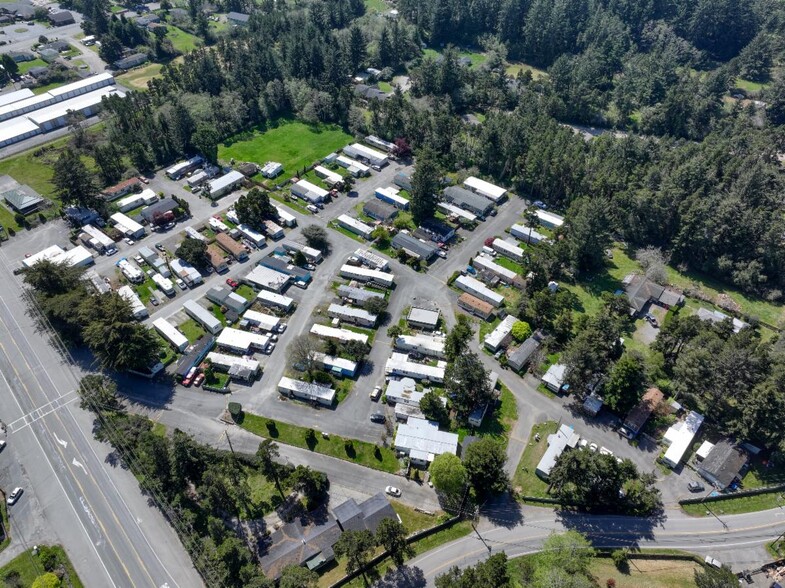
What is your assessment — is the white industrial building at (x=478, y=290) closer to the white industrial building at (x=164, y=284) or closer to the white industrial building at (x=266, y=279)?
the white industrial building at (x=266, y=279)

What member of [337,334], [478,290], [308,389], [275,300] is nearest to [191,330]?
[275,300]

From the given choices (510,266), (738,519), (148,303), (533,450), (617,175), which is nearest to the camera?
(738,519)

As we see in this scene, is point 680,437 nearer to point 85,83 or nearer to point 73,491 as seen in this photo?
point 73,491

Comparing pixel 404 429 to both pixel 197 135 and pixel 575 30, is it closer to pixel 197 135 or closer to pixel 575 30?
pixel 197 135

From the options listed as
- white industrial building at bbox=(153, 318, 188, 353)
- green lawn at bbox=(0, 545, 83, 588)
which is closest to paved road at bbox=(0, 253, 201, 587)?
green lawn at bbox=(0, 545, 83, 588)

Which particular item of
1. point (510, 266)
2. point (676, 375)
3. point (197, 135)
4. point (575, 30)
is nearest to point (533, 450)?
point (676, 375)

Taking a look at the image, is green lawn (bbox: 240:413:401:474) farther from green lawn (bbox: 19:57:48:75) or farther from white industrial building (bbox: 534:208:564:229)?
green lawn (bbox: 19:57:48:75)
